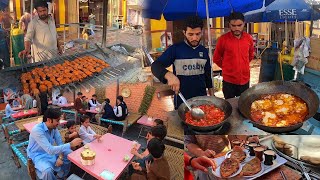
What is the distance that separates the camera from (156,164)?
1.96 m

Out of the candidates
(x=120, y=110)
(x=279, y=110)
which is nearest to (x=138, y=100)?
(x=120, y=110)

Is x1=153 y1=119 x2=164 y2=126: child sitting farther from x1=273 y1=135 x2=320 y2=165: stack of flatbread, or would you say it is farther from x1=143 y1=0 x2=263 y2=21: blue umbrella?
x1=273 y1=135 x2=320 y2=165: stack of flatbread

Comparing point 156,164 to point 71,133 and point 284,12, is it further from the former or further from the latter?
point 284,12

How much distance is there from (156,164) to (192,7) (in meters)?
1.04

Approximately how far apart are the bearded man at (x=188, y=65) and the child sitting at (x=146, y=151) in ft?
0.60

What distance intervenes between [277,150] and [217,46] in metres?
0.79

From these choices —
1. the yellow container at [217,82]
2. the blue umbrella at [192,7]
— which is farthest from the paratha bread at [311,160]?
the blue umbrella at [192,7]

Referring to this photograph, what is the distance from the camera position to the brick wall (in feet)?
6.43

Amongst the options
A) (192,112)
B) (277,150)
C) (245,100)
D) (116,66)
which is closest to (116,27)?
(116,66)

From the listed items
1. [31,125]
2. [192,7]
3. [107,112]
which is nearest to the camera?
[31,125]

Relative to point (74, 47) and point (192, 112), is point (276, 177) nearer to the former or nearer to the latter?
point (192, 112)

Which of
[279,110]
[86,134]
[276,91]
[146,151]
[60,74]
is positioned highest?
[60,74]

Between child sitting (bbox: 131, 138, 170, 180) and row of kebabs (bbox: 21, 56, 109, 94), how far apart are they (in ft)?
1.86

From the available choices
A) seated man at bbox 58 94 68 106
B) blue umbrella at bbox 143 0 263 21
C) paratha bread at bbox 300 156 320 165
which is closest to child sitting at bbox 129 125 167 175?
seated man at bbox 58 94 68 106
